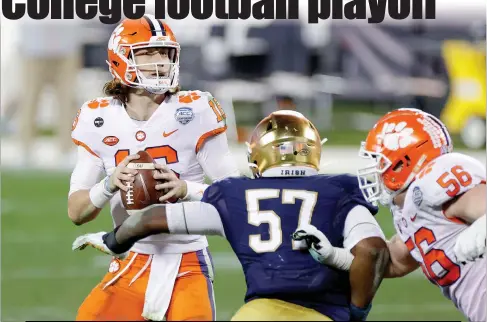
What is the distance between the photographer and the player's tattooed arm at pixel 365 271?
11.2ft

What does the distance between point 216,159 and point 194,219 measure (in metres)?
0.62

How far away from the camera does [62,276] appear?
710cm

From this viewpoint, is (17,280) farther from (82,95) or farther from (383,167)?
(82,95)

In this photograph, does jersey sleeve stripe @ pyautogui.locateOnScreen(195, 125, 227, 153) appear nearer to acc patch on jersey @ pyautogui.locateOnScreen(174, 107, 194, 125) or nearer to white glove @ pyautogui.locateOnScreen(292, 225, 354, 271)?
acc patch on jersey @ pyautogui.locateOnScreen(174, 107, 194, 125)

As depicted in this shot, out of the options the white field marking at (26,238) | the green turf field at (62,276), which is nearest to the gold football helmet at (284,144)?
the green turf field at (62,276)

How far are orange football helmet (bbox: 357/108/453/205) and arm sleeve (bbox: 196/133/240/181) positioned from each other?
1.87ft

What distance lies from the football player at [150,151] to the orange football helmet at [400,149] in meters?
0.60

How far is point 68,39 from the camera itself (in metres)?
12.0

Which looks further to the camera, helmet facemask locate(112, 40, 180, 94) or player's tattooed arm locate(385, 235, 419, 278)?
helmet facemask locate(112, 40, 180, 94)

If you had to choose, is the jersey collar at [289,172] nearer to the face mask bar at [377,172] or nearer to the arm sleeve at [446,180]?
the face mask bar at [377,172]

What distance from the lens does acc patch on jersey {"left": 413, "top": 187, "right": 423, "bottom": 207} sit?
142 inches

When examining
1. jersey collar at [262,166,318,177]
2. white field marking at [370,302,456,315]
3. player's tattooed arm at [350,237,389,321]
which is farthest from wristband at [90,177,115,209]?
white field marking at [370,302,456,315]

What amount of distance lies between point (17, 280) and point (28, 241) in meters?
1.30

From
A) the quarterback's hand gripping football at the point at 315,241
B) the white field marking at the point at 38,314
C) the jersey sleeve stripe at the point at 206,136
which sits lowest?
the white field marking at the point at 38,314
